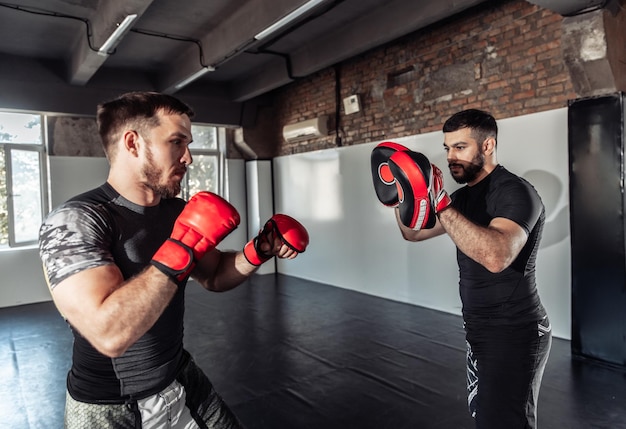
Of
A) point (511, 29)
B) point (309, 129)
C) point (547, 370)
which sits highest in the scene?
point (511, 29)

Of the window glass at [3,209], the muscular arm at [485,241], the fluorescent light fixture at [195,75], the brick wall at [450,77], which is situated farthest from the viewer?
the window glass at [3,209]

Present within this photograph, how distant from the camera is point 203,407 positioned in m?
1.46

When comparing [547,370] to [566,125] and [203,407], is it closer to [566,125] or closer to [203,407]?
[566,125]

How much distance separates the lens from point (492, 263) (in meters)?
1.41

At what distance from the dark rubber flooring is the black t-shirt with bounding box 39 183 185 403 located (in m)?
→ 1.30

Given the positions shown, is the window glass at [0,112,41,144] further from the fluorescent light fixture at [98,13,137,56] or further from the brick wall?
the brick wall

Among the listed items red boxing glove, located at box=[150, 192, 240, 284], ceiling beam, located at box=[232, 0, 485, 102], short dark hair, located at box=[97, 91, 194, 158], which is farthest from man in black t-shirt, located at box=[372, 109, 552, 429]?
ceiling beam, located at box=[232, 0, 485, 102]

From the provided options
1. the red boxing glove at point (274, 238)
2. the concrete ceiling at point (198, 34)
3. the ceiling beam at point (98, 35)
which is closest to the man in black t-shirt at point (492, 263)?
the red boxing glove at point (274, 238)

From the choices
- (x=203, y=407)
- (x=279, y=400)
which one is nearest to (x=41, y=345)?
(x=279, y=400)

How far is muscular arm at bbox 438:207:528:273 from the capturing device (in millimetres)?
1394

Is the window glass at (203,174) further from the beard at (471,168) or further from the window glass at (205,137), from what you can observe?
the beard at (471,168)

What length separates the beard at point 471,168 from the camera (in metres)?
1.73

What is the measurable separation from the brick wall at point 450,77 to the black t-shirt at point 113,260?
11.3 feet

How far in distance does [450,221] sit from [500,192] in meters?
0.30
